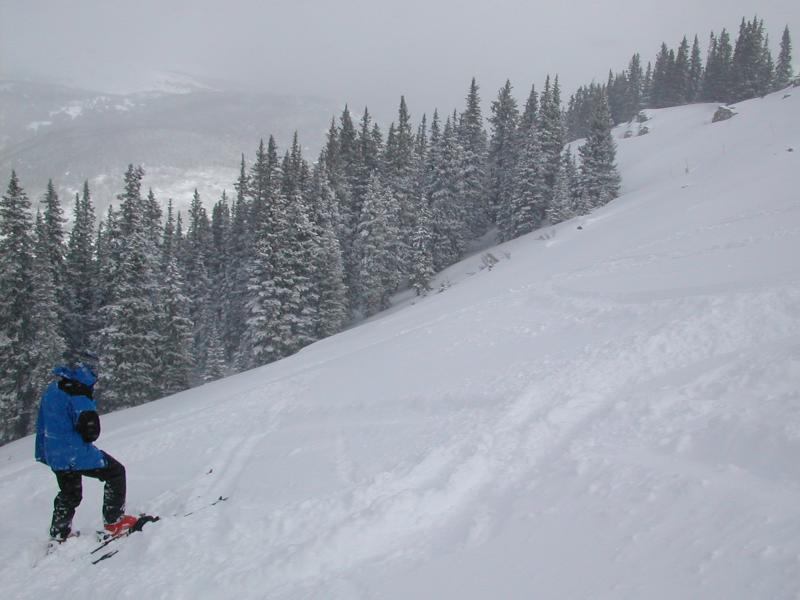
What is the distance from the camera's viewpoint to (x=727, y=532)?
10.5 ft

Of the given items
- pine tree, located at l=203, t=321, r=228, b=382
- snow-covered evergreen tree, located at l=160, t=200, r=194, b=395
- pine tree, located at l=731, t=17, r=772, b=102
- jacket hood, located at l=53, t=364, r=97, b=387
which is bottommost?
pine tree, located at l=203, t=321, r=228, b=382

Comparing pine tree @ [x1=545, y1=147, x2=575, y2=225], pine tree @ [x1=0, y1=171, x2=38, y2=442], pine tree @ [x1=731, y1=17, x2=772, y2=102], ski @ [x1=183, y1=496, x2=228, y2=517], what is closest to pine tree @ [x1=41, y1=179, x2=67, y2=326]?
pine tree @ [x1=0, y1=171, x2=38, y2=442]

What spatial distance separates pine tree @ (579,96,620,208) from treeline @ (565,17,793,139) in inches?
490

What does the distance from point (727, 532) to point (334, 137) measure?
5572cm

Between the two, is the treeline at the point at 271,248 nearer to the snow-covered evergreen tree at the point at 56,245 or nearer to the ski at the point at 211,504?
the snow-covered evergreen tree at the point at 56,245

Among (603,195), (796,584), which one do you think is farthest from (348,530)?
(603,195)

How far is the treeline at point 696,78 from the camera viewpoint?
67438mm

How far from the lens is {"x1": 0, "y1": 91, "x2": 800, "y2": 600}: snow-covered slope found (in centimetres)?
345

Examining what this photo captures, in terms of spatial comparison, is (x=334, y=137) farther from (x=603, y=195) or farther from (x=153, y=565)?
(x=153, y=565)

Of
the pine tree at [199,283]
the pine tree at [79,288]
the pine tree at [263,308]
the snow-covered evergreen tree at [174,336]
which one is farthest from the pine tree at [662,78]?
the pine tree at [79,288]

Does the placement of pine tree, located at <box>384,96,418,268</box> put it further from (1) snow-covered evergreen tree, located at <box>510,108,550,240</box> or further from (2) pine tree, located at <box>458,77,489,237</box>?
(1) snow-covered evergreen tree, located at <box>510,108,550,240</box>

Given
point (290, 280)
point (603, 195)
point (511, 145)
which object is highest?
point (511, 145)

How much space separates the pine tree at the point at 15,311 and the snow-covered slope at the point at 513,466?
61.0 ft

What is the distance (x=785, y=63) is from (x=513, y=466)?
97.2 m
